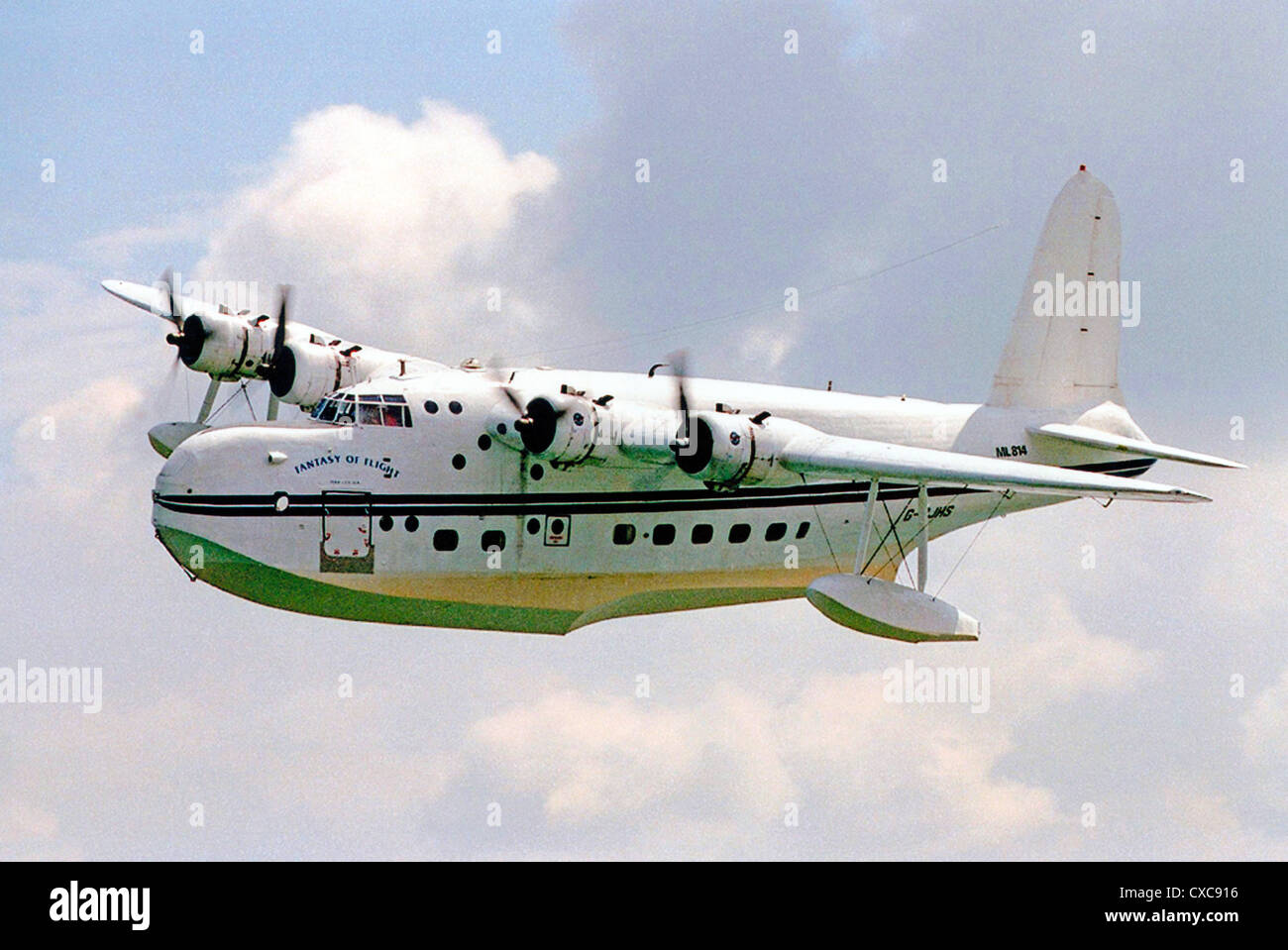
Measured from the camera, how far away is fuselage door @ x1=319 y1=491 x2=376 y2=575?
22844 mm

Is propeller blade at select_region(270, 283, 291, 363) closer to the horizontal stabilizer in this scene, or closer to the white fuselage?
the white fuselage

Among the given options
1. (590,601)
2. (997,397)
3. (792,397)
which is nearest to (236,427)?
(590,601)

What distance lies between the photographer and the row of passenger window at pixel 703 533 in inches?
982

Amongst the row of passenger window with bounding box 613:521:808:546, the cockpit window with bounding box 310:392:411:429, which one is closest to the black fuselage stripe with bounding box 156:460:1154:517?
the row of passenger window with bounding box 613:521:808:546

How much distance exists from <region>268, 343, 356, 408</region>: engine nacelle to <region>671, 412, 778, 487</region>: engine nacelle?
6.25m

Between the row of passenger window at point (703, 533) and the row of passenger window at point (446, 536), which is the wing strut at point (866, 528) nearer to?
the row of passenger window at point (703, 533)

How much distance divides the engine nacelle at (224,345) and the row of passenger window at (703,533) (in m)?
6.47

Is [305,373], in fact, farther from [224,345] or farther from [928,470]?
[928,470]

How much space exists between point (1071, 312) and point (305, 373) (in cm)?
1389

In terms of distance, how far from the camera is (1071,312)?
103ft

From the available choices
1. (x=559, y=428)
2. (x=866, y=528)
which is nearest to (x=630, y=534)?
(x=559, y=428)

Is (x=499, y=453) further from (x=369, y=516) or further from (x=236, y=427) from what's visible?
(x=236, y=427)

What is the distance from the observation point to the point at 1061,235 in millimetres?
31625

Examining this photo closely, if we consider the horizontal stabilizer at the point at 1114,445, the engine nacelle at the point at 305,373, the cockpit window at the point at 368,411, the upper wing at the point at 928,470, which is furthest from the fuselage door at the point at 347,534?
the horizontal stabilizer at the point at 1114,445
